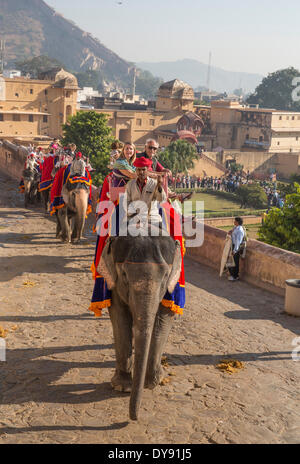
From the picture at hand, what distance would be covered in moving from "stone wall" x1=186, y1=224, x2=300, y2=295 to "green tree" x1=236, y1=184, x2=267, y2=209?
32503 millimetres

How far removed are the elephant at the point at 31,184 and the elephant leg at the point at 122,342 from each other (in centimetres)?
1092

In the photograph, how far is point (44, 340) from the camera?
6.88 m

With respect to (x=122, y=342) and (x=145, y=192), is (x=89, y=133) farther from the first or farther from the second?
(x=122, y=342)

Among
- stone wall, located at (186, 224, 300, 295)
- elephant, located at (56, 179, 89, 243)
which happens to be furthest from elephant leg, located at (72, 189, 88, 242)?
stone wall, located at (186, 224, 300, 295)

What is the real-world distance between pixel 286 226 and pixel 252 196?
32.3 metres

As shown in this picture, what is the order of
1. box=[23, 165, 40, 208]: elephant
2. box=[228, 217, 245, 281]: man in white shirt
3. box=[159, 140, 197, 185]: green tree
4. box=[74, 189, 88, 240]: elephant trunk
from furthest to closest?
box=[159, 140, 197, 185]: green tree
box=[23, 165, 40, 208]: elephant
box=[74, 189, 88, 240]: elephant trunk
box=[228, 217, 245, 281]: man in white shirt

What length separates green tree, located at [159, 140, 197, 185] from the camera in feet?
178

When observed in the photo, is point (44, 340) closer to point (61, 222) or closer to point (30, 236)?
point (61, 222)

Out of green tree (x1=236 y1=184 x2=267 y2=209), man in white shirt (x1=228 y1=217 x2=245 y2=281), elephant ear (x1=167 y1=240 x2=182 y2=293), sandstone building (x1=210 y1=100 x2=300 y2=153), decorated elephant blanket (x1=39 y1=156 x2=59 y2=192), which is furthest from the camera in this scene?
sandstone building (x1=210 y1=100 x2=300 y2=153)

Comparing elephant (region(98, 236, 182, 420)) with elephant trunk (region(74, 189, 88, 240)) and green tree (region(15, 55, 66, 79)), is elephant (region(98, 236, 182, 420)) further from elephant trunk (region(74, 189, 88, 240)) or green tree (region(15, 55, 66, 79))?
green tree (region(15, 55, 66, 79))

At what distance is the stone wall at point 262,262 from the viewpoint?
9.17 meters

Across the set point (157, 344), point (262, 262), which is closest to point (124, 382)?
point (157, 344)

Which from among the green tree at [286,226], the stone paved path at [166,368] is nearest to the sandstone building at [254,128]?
the green tree at [286,226]
